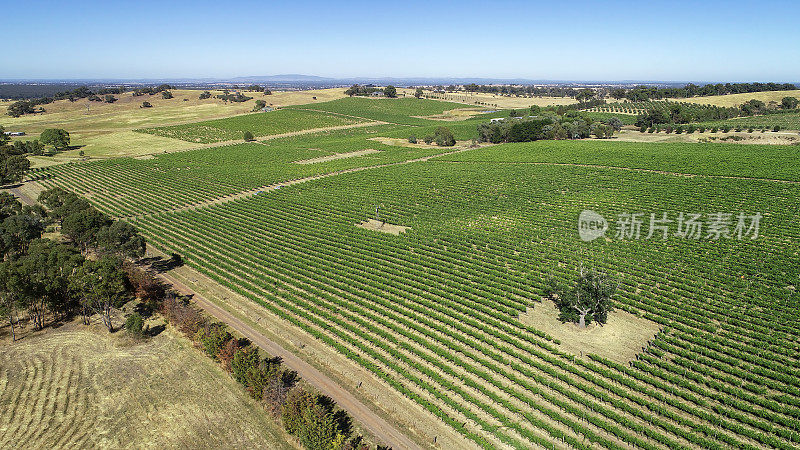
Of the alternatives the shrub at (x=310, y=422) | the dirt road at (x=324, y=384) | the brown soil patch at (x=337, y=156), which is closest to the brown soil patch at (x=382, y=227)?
the dirt road at (x=324, y=384)

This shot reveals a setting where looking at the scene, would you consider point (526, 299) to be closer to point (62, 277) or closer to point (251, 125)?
point (62, 277)

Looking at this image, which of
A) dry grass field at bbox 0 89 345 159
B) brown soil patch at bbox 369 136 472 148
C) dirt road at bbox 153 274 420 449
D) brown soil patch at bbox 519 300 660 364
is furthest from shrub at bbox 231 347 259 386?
dry grass field at bbox 0 89 345 159

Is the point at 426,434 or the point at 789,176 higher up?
the point at 789,176

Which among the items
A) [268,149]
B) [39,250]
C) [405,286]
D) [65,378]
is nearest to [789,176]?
[405,286]

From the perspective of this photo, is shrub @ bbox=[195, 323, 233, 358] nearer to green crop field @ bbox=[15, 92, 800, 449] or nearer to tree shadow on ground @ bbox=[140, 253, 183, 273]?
green crop field @ bbox=[15, 92, 800, 449]

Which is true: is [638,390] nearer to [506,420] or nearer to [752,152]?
[506,420]

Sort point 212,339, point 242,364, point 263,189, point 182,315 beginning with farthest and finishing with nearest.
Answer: point 263,189, point 182,315, point 212,339, point 242,364

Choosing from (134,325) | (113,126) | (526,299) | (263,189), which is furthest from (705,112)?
(113,126)
